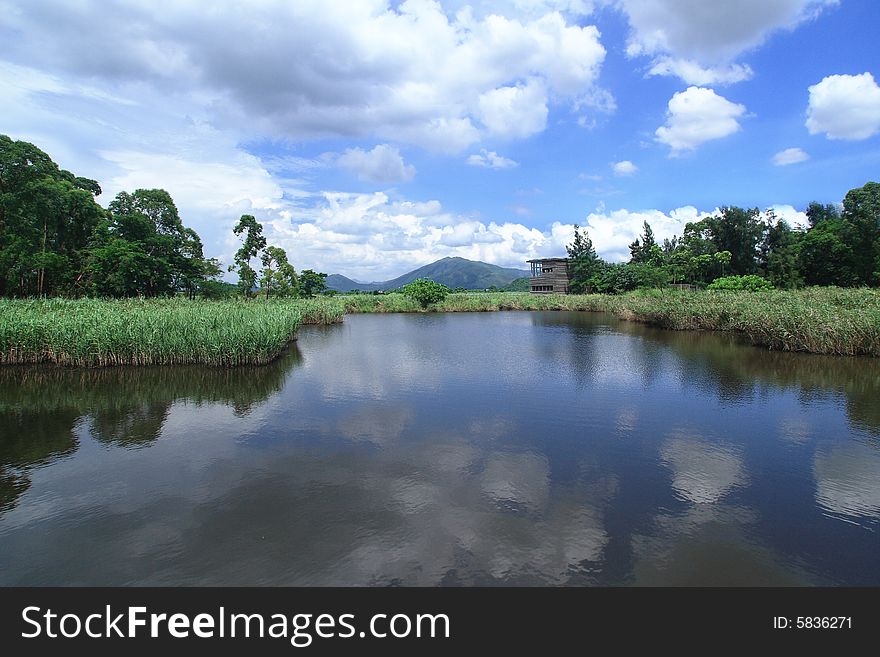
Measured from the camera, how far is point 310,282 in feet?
152

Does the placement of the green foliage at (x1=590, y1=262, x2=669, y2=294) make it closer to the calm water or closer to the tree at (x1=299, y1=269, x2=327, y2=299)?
the tree at (x1=299, y1=269, x2=327, y2=299)

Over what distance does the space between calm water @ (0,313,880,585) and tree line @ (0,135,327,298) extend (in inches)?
717

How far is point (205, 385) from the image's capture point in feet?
42.0

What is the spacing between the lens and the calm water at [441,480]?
14.9 feet

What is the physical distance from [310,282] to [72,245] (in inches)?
768

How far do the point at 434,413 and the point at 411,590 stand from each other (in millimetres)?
5935

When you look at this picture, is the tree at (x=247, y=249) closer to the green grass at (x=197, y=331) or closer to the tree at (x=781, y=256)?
the green grass at (x=197, y=331)

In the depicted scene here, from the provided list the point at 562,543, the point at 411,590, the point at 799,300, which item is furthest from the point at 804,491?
the point at 799,300

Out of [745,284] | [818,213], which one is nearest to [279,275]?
[745,284]

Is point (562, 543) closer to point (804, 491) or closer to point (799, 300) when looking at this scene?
point (804, 491)

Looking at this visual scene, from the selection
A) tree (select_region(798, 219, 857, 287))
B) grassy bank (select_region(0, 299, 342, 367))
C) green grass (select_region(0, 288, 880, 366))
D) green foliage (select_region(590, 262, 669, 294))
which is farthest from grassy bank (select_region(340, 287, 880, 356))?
tree (select_region(798, 219, 857, 287))

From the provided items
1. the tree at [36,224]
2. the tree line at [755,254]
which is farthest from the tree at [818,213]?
the tree at [36,224]

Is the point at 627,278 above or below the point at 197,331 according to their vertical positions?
above

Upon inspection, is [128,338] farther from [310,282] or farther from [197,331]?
[310,282]
